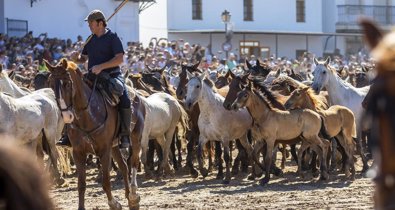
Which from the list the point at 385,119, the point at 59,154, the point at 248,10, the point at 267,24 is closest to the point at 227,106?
the point at 59,154

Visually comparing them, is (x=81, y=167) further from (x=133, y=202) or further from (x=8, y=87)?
(x=8, y=87)

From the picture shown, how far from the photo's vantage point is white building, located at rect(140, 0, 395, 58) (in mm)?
56875

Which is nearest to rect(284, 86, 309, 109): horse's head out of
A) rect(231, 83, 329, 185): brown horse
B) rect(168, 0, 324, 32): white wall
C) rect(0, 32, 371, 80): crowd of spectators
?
rect(231, 83, 329, 185): brown horse

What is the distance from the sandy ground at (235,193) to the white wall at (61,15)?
72.6 ft

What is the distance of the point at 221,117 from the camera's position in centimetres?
1812

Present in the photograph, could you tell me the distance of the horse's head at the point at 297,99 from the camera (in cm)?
1808

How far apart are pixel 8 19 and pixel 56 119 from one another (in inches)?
902

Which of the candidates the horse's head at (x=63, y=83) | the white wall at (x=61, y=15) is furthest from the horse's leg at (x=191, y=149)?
the white wall at (x=61, y=15)

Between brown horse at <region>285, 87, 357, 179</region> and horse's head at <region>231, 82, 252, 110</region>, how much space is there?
119 cm

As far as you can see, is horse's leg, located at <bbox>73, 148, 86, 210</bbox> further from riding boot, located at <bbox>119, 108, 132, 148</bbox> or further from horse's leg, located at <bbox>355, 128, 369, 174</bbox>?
horse's leg, located at <bbox>355, 128, 369, 174</bbox>

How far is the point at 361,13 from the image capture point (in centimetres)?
6594

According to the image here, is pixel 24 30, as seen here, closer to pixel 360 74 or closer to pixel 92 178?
pixel 360 74

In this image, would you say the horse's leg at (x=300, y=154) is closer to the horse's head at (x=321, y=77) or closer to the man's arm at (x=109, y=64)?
the horse's head at (x=321, y=77)

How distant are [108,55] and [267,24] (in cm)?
4958
